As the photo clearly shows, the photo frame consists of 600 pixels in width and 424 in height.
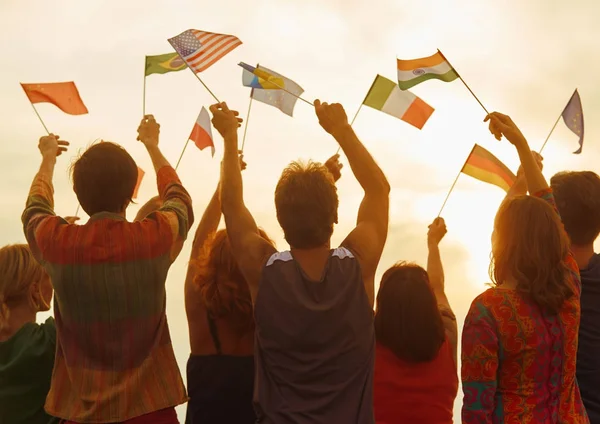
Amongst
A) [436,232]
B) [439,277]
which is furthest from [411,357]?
[436,232]

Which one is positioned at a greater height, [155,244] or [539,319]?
[155,244]

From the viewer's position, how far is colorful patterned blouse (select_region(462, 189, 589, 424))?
383 centimetres

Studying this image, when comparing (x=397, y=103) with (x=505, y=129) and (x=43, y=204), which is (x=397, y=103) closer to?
(x=505, y=129)

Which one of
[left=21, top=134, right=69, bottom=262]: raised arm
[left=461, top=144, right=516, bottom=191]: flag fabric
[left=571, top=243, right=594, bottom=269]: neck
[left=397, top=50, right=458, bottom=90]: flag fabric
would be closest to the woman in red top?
[left=571, top=243, right=594, bottom=269]: neck

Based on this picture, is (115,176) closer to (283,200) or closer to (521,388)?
(283,200)

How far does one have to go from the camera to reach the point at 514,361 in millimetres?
3869

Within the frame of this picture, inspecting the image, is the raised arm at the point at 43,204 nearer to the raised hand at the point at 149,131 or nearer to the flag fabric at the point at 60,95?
the raised hand at the point at 149,131

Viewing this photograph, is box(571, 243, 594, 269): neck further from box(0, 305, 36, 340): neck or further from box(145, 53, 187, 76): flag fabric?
box(145, 53, 187, 76): flag fabric

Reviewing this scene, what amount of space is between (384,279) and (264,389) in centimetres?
133

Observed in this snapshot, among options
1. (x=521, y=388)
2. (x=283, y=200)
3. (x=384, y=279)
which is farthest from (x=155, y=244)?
(x=521, y=388)

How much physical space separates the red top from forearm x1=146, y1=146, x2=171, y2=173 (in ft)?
5.39

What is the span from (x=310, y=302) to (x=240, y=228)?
1.70 feet

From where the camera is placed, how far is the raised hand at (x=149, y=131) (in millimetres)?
4650

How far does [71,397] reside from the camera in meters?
3.90
